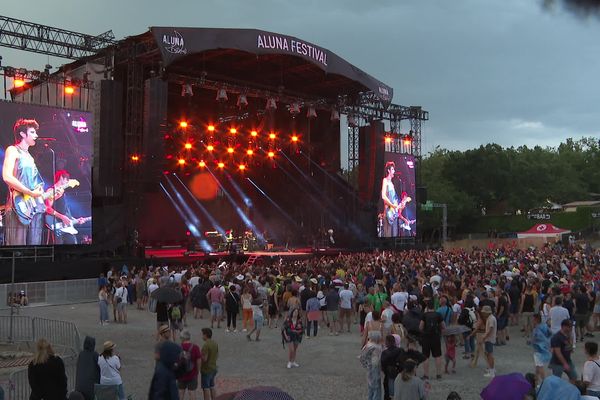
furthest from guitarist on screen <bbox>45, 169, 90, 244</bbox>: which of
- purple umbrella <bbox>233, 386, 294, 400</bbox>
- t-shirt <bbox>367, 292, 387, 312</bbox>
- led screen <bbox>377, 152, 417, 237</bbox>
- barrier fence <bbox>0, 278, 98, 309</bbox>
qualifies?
purple umbrella <bbox>233, 386, 294, 400</bbox>

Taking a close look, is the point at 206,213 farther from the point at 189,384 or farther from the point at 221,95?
the point at 189,384

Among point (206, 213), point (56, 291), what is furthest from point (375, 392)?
point (206, 213)

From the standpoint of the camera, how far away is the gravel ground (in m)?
8.74

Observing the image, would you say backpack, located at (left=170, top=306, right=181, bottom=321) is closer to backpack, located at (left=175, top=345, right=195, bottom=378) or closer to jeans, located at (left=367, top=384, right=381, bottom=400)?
backpack, located at (left=175, top=345, right=195, bottom=378)

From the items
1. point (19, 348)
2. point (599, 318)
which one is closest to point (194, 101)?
point (19, 348)

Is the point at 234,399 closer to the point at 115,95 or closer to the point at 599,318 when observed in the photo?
the point at 599,318

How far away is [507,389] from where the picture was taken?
396cm

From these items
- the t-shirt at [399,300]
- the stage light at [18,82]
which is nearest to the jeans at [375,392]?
the t-shirt at [399,300]

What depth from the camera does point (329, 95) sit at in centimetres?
3412

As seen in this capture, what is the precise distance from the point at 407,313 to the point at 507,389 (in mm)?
5568

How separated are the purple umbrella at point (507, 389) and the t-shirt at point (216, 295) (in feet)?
34.8

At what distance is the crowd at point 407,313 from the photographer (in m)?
7.36

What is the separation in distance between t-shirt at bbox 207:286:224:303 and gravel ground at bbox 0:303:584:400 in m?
0.74

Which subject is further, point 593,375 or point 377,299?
point 377,299
